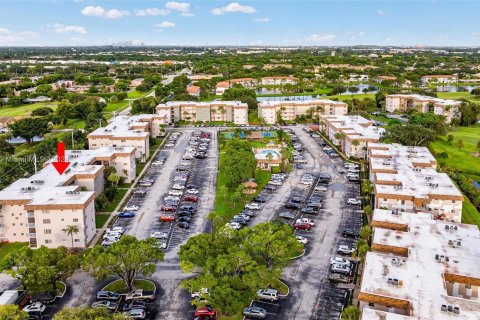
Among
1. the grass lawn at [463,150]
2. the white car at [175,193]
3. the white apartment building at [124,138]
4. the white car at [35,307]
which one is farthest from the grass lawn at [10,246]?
the grass lawn at [463,150]

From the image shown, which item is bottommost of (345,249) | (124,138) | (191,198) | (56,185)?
(345,249)

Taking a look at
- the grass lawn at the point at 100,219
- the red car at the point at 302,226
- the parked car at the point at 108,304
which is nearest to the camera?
the parked car at the point at 108,304

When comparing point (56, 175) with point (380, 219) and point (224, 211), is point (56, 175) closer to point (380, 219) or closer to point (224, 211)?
point (224, 211)

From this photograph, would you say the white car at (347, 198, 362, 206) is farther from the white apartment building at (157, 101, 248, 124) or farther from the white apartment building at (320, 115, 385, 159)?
the white apartment building at (157, 101, 248, 124)

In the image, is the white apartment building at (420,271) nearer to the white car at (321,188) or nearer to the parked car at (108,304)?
the white car at (321,188)

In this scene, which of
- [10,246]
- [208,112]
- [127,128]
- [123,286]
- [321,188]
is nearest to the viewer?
[123,286]

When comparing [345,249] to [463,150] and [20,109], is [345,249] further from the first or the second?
[20,109]

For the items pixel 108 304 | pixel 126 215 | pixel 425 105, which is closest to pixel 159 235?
pixel 126 215
